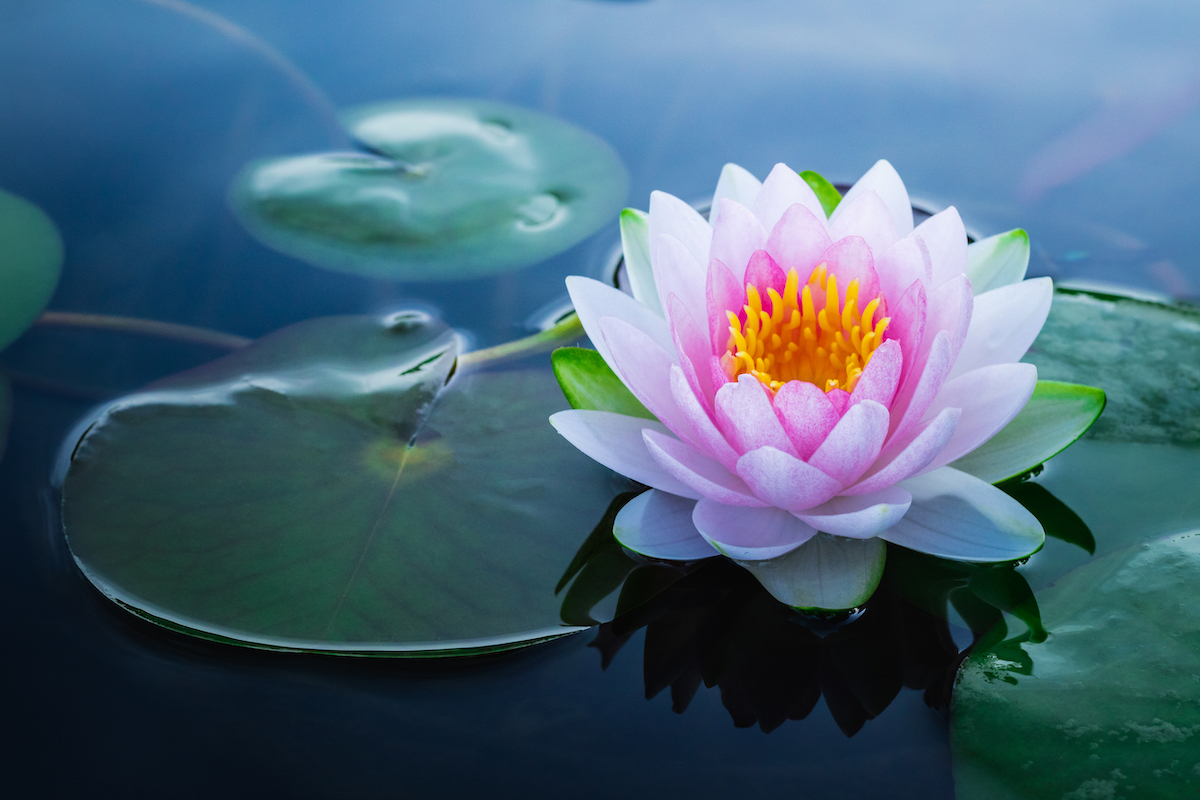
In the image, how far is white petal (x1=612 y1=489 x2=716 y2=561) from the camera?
45.9 inches

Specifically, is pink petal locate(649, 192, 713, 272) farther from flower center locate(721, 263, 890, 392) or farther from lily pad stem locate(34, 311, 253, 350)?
lily pad stem locate(34, 311, 253, 350)

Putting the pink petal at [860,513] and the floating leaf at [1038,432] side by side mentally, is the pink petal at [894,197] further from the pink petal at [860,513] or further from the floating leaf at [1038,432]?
the pink petal at [860,513]

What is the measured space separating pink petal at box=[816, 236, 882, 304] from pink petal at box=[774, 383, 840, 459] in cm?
24

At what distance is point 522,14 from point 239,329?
1524mm

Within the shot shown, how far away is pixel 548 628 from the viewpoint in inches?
45.4

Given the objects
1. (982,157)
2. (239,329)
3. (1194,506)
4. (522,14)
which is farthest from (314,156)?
(1194,506)

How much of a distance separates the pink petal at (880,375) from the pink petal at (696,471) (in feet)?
0.67

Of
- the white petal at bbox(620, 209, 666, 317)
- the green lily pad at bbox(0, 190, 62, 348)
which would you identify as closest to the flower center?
the white petal at bbox(620, 209, 666, 317)

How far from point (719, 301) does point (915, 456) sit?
1.15 ft

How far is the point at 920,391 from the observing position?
1046mm

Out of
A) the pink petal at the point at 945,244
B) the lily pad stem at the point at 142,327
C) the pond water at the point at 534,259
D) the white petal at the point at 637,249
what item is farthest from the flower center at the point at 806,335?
the lily pad stem at the point at 142,327

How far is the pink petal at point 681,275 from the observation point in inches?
47.5

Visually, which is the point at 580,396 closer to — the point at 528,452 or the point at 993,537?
the point at 528,452

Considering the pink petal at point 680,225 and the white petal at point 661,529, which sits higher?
the pink petal at point 680,225
